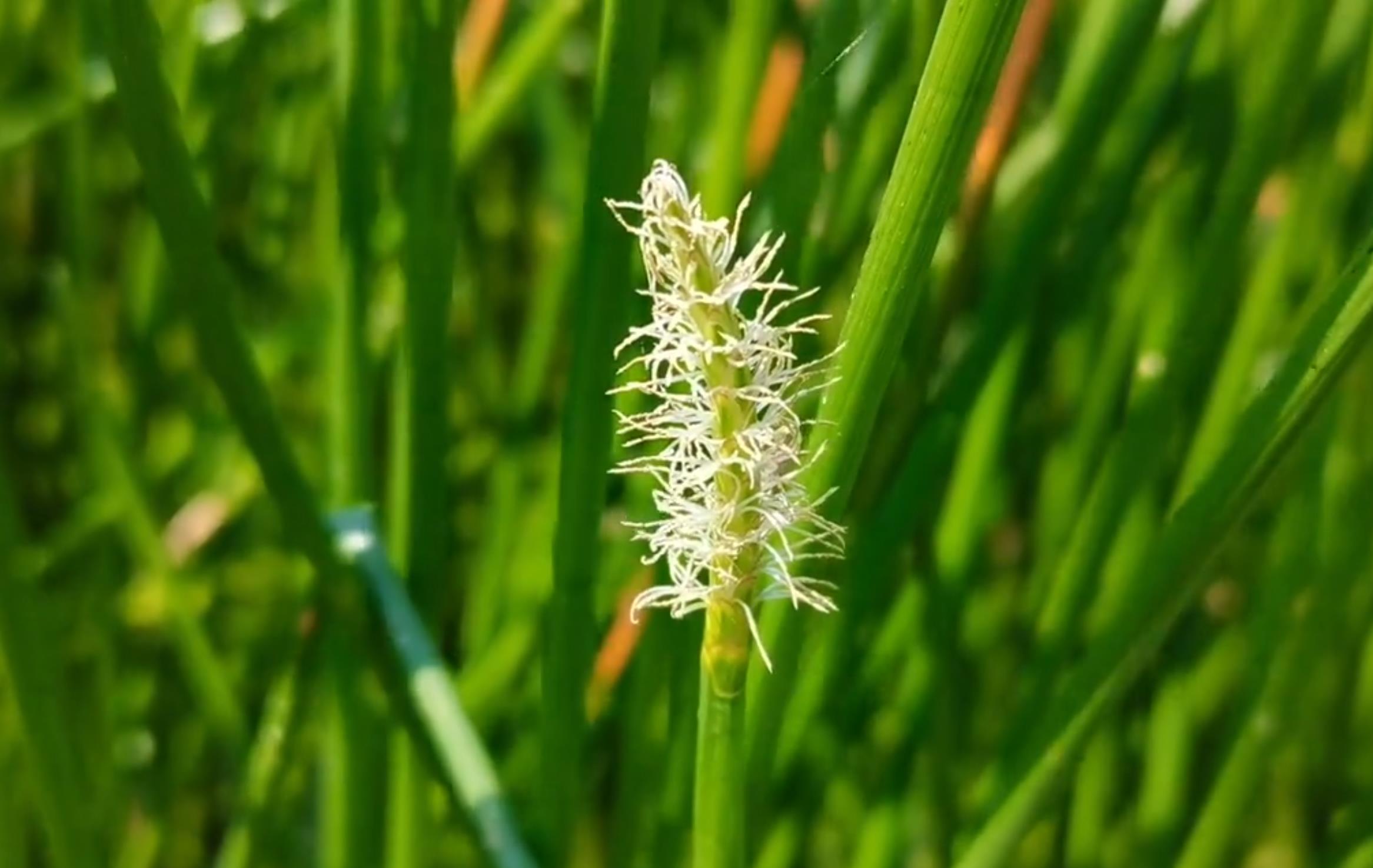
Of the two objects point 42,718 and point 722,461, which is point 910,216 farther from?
point 42,718

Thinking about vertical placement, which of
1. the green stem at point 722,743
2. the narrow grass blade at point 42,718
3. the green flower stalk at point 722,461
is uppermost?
the green flower stalk at point 722,461

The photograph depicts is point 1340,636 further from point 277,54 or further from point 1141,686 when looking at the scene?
point 277,54

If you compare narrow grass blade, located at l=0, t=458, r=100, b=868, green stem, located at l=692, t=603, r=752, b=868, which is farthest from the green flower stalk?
narrow grass blade, located at l=0, t=458, r=100, b=868

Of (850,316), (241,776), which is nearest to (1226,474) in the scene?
(850,316)

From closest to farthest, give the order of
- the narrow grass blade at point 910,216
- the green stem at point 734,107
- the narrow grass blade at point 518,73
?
1. the narrow grass blade at point 910,216
2. the green stem at point 734,107
3. the narrow grass blade at point 518,73

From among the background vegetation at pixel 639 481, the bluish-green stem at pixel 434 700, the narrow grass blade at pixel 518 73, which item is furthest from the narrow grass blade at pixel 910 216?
the narrow grass blade at pixel 518 73

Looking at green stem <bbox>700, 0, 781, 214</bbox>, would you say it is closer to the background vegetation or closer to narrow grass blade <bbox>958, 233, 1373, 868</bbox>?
the background vegetation

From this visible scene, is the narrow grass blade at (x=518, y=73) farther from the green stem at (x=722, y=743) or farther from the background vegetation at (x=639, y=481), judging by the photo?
the green stem at (x=722, y=743)
